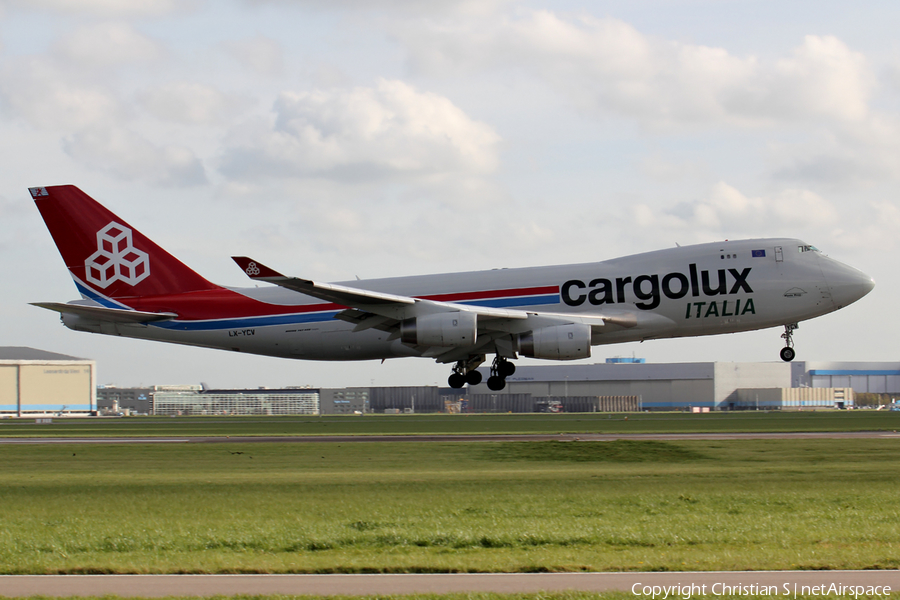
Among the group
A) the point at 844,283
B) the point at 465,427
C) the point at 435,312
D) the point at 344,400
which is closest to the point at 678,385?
the point at 344,400

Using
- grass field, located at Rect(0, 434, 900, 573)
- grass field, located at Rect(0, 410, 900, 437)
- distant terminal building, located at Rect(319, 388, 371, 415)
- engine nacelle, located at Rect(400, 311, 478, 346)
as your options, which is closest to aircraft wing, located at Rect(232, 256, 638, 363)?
engine nacelle, located at Rect(400, 311, 478, 346)

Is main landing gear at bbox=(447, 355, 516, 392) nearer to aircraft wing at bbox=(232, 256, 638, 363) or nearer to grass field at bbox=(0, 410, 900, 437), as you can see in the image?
aircraft wing at bbox=(232, 256, 638, 363)

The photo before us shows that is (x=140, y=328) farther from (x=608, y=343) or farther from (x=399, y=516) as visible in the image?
(x=399, y=516)

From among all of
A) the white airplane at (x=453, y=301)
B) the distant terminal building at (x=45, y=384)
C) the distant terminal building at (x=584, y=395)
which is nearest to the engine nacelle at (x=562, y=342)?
the white airplane at (x=453, y=301)

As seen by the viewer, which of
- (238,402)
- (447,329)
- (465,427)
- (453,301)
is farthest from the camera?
(238,402)

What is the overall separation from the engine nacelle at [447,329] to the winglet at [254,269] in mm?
7750

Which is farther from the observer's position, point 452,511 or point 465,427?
point 465,427

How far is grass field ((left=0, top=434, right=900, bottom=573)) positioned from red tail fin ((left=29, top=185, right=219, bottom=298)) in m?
11.0

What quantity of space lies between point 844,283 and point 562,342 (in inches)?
530

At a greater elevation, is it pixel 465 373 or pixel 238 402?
pixel 465 373

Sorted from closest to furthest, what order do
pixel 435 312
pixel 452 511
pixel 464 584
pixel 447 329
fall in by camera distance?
pixel 464 584, pixel 452 511, pixel 447 329, pixel 435 312

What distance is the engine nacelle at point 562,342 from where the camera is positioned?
143ft

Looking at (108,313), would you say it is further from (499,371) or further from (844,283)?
(844,283)

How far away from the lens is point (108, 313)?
154ft
